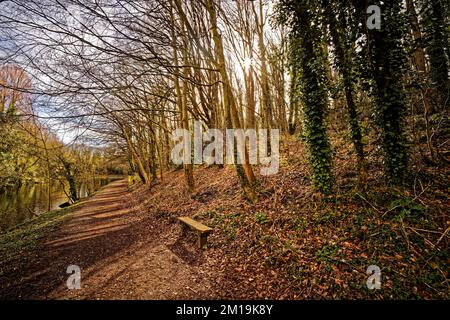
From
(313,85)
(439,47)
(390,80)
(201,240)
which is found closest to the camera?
(390,80)

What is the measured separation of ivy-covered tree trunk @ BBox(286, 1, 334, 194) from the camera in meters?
5.80

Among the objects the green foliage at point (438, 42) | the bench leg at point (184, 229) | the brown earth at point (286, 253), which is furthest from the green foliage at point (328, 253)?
the green foliage at point (438, 42)

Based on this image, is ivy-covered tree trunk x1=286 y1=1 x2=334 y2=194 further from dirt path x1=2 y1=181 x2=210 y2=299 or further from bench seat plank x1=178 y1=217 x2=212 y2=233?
dirt path x1=2 y1=181 x2=210 y2=299

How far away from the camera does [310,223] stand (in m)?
5.14

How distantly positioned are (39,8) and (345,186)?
27.8 feet

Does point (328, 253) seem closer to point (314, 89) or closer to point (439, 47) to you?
point (314, 89)

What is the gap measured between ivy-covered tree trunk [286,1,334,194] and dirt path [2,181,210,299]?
3954 millimetres

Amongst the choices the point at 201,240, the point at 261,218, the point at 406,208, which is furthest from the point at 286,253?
the point at 406,208

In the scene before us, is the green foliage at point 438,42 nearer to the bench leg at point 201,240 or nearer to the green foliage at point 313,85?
the green foliage at point 313,85

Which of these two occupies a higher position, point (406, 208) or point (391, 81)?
point (391, 81)

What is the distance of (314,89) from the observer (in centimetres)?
592

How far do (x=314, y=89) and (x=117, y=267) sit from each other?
6.80 meters

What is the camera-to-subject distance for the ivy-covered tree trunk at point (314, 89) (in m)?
5.80
